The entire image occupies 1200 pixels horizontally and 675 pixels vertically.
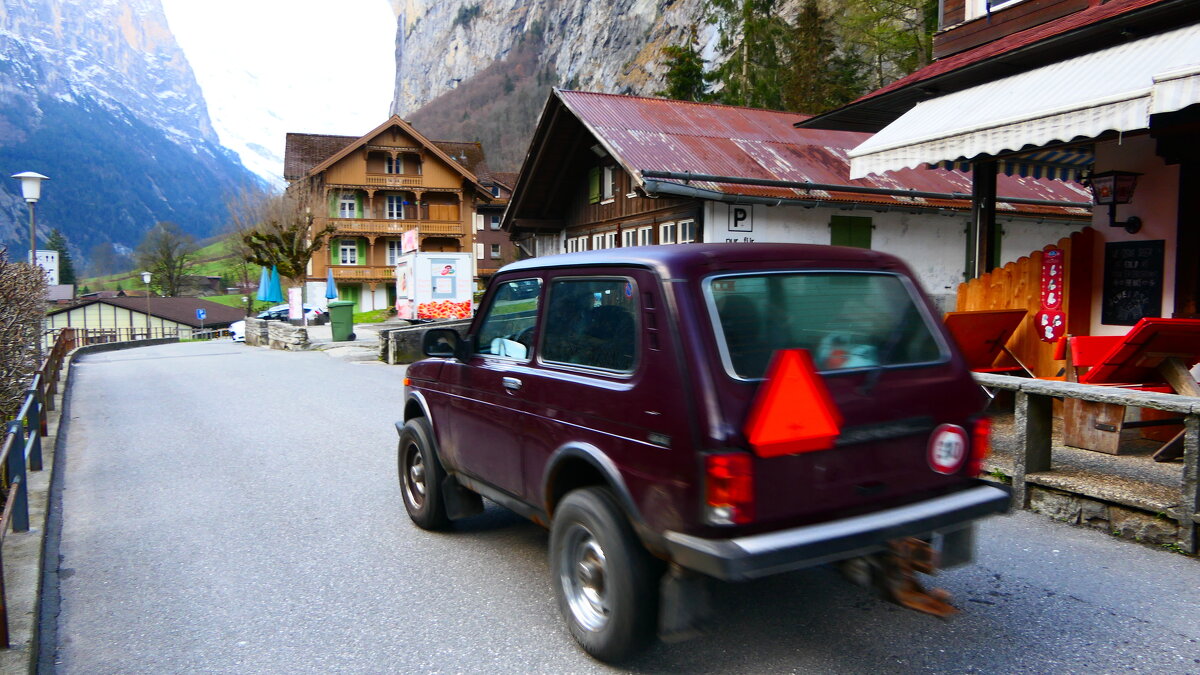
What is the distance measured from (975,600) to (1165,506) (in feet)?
5.22

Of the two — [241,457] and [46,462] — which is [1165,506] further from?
[46,462]

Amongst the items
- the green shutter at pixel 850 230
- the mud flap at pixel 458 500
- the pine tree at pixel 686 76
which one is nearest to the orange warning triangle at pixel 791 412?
the mud flap at pixel 458 500

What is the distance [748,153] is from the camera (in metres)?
19.2

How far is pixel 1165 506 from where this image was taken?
478 centimetres

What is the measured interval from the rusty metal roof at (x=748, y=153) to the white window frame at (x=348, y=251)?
37.7 meters

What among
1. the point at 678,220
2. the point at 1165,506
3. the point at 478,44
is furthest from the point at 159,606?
the point at 478,44

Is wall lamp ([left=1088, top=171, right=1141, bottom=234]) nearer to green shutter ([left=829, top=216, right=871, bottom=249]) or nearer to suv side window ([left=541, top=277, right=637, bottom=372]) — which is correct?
suv side window ([left=541, top=277, right=637, bottom=372])

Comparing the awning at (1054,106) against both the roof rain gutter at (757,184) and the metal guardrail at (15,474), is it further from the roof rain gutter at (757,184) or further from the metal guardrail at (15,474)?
the metal guardrail at (15,474)

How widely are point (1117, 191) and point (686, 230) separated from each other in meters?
10.1

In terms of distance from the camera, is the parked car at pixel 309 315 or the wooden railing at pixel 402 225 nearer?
the parked car at pixel 309 315

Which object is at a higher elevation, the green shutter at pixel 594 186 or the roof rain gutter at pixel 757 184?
the green shutter at pixel 594 186

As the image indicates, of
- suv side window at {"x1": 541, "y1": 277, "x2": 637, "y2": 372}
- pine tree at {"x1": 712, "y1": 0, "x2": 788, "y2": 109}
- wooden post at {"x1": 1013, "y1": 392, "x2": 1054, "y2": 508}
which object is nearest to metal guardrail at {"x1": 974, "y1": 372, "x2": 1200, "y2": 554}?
wooden post at {"x1": 1013, "y1": 392, "x2": 1054, "y2": 508}

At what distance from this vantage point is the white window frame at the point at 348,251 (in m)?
54.6

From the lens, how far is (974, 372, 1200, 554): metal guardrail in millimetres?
4586
